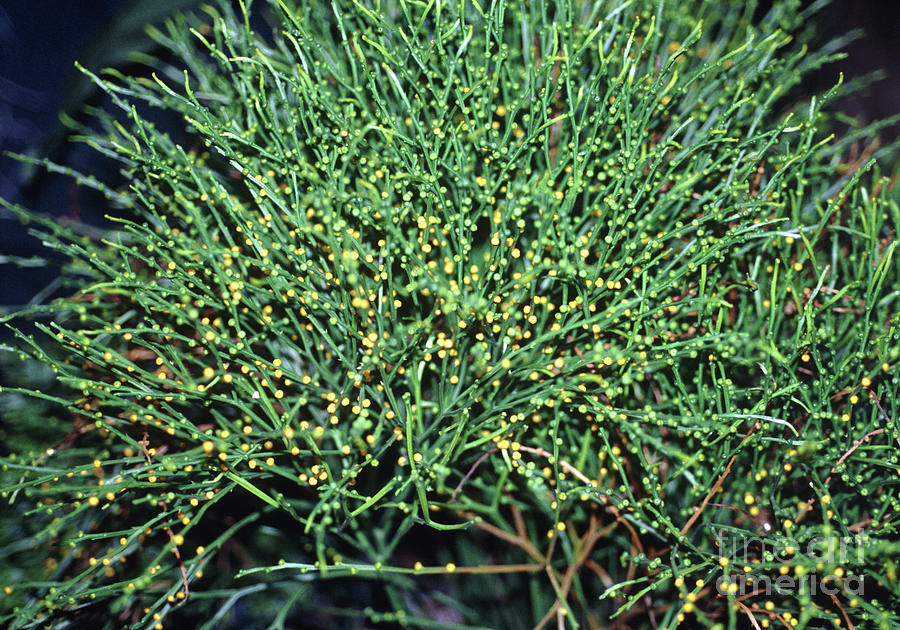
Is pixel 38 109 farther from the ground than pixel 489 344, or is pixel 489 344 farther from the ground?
pixel 38 109

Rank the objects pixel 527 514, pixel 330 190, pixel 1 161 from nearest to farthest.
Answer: pixel 330 190, pixel 527 514, pixel 1 161

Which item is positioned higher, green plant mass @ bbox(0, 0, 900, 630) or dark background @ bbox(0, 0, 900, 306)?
dark background @ bbox(0, 0, 900, 306)

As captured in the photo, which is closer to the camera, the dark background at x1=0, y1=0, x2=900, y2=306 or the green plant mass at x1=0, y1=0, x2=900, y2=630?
the green plant mass at x1=0, y1=0, x2=900, y2=630

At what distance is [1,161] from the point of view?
2.34ft

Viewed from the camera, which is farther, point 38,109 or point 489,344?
point 38,109

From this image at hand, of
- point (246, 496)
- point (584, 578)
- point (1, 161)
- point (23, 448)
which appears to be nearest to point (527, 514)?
point (584, 578)

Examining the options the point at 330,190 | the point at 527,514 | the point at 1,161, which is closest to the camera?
the point at 330,190

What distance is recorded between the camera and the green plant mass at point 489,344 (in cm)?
40

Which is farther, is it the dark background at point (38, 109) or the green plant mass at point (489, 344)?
the dark background at point (38, 109)

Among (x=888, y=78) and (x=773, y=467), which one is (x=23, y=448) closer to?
(x=773, y=467)

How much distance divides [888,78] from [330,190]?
0.73 metres

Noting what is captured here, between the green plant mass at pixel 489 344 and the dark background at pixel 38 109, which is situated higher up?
the dark background at pixel 38 109

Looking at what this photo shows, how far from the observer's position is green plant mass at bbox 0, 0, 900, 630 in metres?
0.40

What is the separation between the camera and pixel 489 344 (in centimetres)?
43
